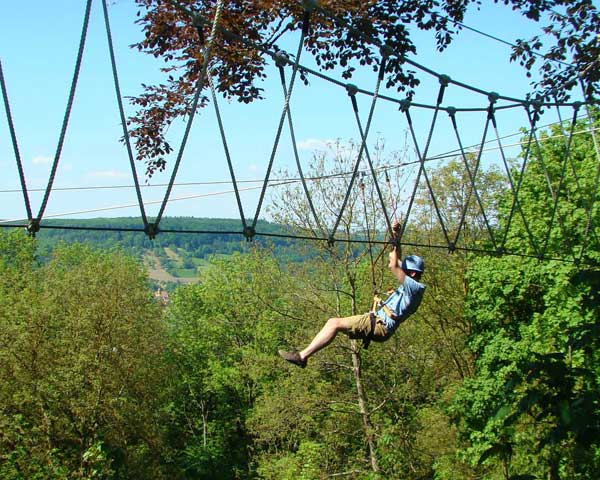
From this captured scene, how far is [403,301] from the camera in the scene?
5898 mm

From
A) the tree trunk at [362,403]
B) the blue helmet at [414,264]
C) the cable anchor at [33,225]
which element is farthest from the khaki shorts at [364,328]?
the tree trunk at [362,403]

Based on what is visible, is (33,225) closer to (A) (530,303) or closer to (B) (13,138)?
(B) (13,138)

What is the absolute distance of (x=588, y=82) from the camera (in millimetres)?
8656

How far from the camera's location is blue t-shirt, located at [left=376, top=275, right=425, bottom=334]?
582 centimetres

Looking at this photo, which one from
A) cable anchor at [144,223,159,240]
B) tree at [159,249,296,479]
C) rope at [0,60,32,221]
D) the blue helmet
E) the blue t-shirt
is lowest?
tree at [159,249,296,479]

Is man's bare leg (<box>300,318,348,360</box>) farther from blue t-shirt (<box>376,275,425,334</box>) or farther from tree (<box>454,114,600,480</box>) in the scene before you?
tree (<box>454,114,600,480</box>)

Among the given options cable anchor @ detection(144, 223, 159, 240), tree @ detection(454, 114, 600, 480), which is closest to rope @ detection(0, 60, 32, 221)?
cable anchor @ detection(144, 223, 159, 240)

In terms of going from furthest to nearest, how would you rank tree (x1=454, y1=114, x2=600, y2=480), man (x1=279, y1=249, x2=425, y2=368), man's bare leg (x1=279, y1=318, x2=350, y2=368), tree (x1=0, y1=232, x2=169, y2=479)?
tree (x1=0, y1=232, x2=169, y2=479) → tree (x1=454, y1=114, x2=600, y2=480) → man (x1=279, y1=249, x2=425, y2=368) → man's bare leg (x1=279, y1=318, x2=350, y2=368)

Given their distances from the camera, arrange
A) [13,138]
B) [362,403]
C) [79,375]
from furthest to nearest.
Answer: [79,375] → [362,403] → [13,138]

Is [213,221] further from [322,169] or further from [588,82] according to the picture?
[588,82]

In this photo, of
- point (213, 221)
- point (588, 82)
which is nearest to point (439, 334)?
point (588, 82)

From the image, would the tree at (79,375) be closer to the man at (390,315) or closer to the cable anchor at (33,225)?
the man at (390,315)

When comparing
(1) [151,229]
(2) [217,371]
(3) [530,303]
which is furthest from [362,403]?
(1) [151,229]

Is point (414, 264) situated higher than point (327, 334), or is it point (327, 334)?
point (414, 264)
